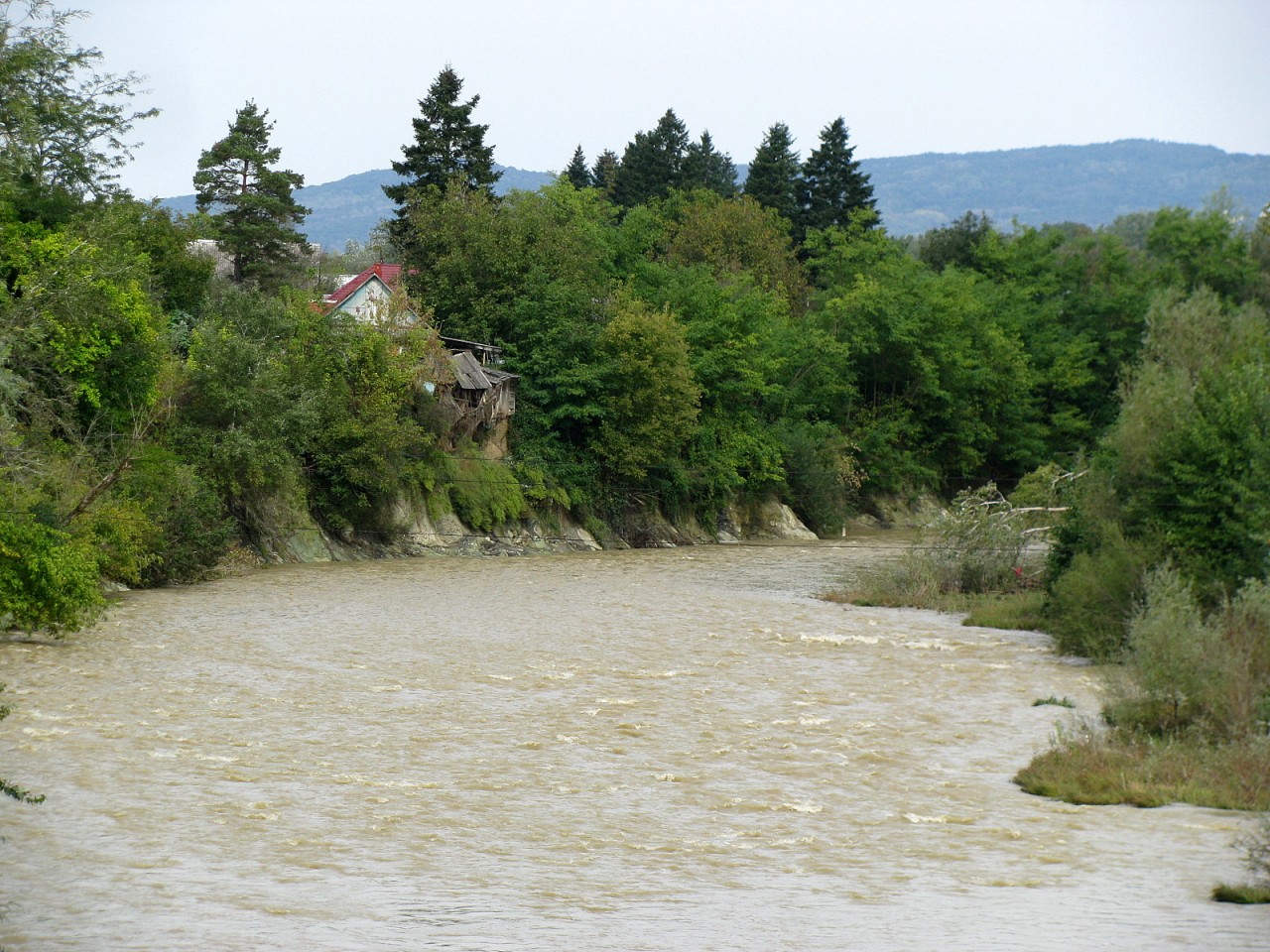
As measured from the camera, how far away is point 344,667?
2352 cm

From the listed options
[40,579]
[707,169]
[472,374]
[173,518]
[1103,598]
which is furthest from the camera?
[707,169]

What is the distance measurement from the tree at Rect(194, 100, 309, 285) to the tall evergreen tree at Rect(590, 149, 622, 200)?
3973 centimetres

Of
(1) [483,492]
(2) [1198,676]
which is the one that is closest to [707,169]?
(1) [483,492]

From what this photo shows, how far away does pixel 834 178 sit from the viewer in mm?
97875

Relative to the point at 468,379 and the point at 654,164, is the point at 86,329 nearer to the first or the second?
the point at 468,379

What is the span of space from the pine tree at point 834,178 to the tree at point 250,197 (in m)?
43.2

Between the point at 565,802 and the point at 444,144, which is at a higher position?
the point at 444,144

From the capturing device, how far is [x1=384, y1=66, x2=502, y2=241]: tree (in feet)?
247

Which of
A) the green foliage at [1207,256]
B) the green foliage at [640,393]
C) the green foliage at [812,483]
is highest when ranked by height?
the green foliage at [1207,256]

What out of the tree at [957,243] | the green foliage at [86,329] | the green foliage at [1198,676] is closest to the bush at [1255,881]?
the green foliage at [1198,676]

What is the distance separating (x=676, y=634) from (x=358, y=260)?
9261 centimetres

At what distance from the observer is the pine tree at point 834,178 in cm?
9756

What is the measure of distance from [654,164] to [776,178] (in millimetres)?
9091

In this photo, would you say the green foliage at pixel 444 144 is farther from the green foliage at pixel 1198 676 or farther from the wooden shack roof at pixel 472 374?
the green foliage at pixel 1198 676
